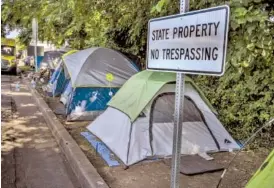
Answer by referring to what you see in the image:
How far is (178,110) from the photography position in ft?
6.83

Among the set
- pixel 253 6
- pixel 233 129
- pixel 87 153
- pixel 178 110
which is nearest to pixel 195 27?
pixel 178 110

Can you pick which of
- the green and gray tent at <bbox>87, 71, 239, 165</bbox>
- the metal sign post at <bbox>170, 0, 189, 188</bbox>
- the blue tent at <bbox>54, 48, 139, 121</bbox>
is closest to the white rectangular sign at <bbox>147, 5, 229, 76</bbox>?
the metal sign post at <bbox>170, 0, 189, 188</bbox>

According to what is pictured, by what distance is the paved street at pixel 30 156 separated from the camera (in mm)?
4134

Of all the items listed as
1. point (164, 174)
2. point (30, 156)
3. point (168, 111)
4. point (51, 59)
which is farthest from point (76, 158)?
point (51, 59)

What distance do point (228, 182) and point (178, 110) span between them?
2439mm

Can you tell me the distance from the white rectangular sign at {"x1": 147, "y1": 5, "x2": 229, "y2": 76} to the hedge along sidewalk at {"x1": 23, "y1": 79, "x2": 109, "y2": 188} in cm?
211

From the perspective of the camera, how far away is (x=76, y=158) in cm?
463

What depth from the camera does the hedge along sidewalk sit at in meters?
3.85

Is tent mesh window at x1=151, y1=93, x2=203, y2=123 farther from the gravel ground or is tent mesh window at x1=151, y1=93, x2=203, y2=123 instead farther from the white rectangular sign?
the white rectangular sign

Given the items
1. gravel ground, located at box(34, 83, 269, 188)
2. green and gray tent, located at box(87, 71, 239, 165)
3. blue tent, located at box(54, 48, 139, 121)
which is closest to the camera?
gravel ground, located at box(34, 83, 269, 188)

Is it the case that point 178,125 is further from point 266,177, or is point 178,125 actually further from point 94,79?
point 94,79

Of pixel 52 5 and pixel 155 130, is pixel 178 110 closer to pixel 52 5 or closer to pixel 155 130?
pixel 155 130

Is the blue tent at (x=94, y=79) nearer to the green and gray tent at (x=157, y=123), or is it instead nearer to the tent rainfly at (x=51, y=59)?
the green and gray tent at (x=157, y=123)

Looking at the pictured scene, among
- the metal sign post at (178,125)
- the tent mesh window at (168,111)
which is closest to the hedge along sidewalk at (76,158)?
the tent mesh window at (168,111)
